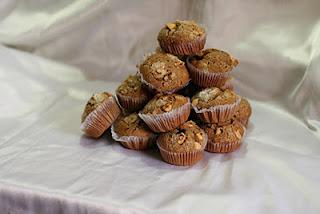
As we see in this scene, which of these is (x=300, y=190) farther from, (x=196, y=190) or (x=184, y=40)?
(x=184, y=40)

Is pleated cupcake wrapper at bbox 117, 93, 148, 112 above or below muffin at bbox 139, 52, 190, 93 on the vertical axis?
below

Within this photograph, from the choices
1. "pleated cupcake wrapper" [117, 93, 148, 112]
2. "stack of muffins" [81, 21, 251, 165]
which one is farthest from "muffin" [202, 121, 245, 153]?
"pleated cupcake wrapper" [117, 93, 148, 112]

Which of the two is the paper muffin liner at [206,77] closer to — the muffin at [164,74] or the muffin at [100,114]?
the muffin at [164,74]

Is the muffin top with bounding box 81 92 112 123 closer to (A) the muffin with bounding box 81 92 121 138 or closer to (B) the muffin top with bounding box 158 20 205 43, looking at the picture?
(A) the muffin with bounding box 81 92 121 138

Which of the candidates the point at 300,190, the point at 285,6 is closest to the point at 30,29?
the point at 285,6

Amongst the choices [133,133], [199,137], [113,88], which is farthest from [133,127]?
[113,88]

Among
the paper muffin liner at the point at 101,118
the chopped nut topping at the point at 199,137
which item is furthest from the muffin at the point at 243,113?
the paper muffin liner at the point at 101,118

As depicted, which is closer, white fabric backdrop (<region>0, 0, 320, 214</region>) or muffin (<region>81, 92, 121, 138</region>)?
white fabric backdrop (<region>0, 0, 320, 214</region>)
